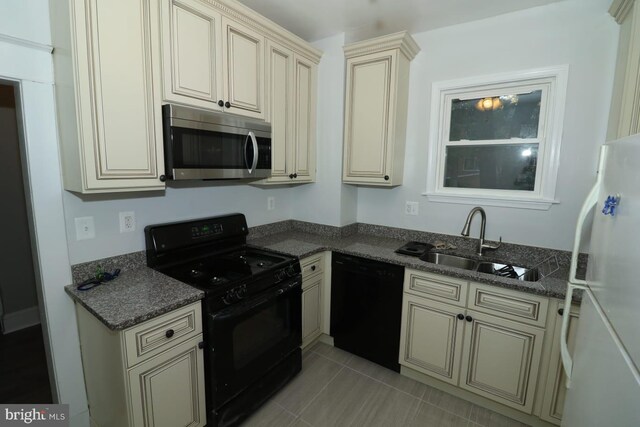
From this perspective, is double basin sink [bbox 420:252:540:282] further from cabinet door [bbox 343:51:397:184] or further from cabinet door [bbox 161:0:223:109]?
cabinet door [bbox 161:0:223:109]

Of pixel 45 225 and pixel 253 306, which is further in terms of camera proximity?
pixel 253 306

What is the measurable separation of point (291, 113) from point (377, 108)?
689mm

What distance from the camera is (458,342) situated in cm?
196

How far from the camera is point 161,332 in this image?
1.38 m

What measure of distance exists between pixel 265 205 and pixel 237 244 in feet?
1.65

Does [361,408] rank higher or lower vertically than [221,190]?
lower

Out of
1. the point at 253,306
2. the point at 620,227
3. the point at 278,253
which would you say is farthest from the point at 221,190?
the point at 620,227

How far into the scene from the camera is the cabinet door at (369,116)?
2322 millimetres

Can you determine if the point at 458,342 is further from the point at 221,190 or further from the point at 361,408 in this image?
the point at 221,190

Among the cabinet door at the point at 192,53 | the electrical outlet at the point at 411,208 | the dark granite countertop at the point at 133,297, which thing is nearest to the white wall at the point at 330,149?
the electrical outlet at the point at 411,208

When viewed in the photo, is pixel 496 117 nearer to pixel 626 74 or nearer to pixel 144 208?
pixel 626 74

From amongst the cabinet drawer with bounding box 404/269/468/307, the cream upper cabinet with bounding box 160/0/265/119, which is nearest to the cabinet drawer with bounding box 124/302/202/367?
the cream upper cabinet with bounding box 160/0/265/119

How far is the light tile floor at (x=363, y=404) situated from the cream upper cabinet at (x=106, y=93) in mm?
1631

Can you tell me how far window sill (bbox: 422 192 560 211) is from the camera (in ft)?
6.85
